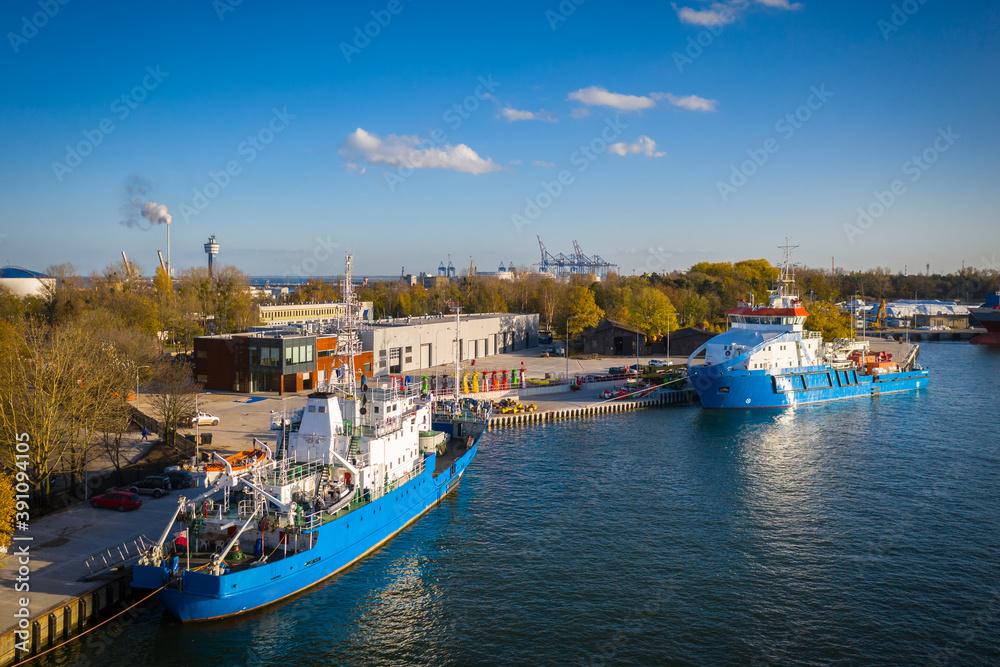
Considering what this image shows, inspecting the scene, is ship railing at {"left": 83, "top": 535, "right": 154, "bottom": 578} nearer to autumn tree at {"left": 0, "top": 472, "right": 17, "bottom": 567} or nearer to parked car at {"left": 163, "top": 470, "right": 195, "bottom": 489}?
autumn tree at {"left": 0, "top": 472, "right": 17, "bottom": 567}

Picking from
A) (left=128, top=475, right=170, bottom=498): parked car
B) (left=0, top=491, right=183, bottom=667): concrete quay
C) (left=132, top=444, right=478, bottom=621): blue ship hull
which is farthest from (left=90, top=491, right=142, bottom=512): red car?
(left=132, top=444, right=478, bottom=621): blue ship hull

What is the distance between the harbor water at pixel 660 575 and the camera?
17.8 metres

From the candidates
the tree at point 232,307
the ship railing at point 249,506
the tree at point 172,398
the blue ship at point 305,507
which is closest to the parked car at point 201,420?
the tree at point 172,398

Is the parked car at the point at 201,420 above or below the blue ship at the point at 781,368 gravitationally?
below

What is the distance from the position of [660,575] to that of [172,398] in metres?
26.0

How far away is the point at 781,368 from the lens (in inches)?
2083

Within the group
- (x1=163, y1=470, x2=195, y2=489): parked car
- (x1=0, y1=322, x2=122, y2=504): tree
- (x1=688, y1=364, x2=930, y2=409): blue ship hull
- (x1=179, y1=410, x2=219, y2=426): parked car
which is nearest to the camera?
(x1=0, y1=322, x2=122, y2=504): tree

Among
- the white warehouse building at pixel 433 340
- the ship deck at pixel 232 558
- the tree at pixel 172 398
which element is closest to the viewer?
the ship deck at pixel 232 558

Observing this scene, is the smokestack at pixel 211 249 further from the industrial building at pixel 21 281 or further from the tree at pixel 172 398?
the tree at pixel 172 398

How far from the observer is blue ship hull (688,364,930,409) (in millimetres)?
50312

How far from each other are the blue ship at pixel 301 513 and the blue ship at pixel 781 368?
96.7 ft

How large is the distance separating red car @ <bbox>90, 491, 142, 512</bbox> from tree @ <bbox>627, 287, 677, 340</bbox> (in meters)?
58.6

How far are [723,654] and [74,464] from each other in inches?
1025

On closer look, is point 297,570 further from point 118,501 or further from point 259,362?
point 259,362
